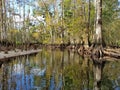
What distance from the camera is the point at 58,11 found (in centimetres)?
5797

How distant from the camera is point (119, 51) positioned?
1789 centimetres

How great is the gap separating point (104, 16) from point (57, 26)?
11336 mm

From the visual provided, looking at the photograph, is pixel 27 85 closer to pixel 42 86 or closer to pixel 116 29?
pixel 42 86

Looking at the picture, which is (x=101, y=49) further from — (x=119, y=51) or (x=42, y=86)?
(x=42, y=86)

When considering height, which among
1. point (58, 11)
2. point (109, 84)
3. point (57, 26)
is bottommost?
point (109, 84)

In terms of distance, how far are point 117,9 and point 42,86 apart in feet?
169

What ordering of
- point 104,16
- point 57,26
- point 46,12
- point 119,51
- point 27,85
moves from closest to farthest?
point 27,85 → point 119,51 → point 104,16 → point 57,26 → point 46,12

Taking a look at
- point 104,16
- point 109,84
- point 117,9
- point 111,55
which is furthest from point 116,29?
point 109,84

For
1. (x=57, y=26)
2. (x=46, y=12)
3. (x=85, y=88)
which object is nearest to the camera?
(x=85, y=88)

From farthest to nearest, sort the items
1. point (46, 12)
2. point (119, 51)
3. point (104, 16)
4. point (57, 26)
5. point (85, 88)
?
point (46, 12), point (57, 26), point (104, 16), point (119, 51), point (85, 88)

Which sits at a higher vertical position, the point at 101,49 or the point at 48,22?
the point at 48,22

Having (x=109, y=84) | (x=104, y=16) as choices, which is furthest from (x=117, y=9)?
(x=109, y=84)

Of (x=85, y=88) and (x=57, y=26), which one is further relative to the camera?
(x=57, y=26)

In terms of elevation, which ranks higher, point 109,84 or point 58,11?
point 58,11
